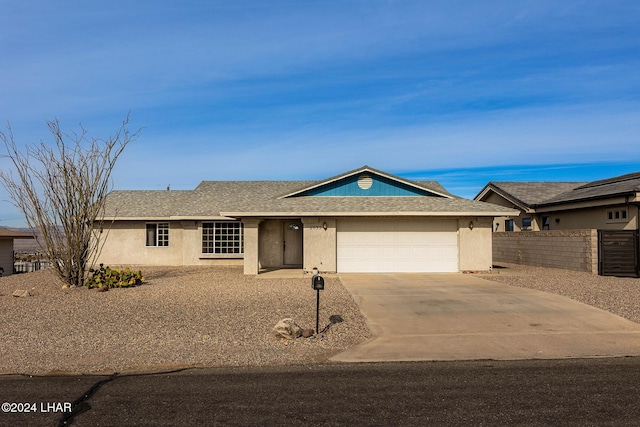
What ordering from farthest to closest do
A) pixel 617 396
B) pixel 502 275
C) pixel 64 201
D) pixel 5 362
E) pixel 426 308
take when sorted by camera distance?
1. pixel 502 275
2. pixel 64 201
3. pixel 426 308
4. pixel 5 362
5. pixel 617 396

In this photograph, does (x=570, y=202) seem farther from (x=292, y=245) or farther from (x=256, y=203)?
(x=256, y=203)

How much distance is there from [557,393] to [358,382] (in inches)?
96.3

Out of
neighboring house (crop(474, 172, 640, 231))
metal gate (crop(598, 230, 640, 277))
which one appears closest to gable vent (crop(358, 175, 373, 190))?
metal gate (crop(598, 230, 640, 277))

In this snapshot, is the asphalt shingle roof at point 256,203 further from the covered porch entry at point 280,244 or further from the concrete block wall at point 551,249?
the concrete block wall at point 551,249

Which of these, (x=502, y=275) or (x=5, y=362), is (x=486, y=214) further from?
(x=5, y=362)

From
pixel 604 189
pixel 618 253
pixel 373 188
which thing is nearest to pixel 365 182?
pixel 373 188

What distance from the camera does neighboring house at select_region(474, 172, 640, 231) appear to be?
2158 centimetres

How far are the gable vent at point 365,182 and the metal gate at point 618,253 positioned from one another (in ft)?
30.1

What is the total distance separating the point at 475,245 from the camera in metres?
20.7

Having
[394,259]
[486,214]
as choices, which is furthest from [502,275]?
[394,259]

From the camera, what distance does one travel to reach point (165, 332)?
1001cm

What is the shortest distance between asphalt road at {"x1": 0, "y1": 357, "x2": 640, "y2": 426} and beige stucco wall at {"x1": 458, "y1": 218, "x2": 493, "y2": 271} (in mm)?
12748

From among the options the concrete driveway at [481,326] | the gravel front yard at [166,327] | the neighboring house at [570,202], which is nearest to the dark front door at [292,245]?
the gravel front yard at [166,327]

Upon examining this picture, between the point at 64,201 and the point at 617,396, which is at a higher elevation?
the point at 64,201
